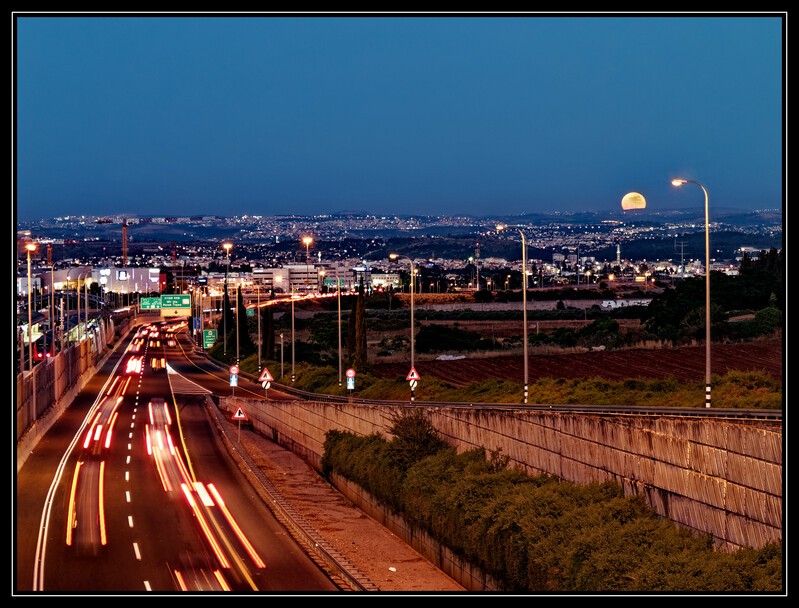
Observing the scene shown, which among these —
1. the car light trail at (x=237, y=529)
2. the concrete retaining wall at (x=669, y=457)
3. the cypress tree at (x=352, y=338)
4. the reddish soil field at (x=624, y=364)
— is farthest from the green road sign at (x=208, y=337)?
the concrete retaining wall at (x=669, y=457)

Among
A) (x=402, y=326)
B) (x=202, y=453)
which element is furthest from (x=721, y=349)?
(x=402, y=326)

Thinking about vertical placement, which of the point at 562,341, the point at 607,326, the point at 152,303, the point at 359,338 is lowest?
the point at 562,341

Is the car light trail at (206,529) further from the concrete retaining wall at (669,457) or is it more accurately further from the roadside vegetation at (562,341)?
the roadside vegetation at (562,341)

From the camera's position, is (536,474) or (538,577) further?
(536,474)

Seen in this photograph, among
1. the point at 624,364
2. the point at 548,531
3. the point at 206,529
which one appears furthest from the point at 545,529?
the point at 624,364

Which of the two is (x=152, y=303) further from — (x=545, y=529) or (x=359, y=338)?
(x=545, y=529)

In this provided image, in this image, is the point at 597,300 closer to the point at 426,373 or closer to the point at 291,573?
the point at 426,373
